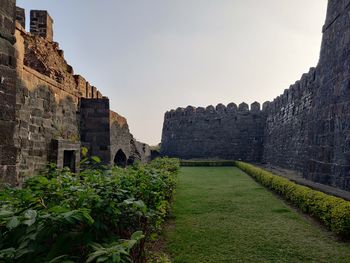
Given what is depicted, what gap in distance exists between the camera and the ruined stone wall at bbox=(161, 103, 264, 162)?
25.1 meters

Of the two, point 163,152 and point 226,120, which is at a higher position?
point 226,120

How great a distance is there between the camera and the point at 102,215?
206 centimetres

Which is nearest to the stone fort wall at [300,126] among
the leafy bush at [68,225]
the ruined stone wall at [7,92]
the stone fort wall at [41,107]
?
the stone fort wall at [41,107]

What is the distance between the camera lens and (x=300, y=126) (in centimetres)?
1445

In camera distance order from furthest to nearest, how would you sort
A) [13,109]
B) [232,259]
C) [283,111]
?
[283,111] → [232,259] → [13,109]

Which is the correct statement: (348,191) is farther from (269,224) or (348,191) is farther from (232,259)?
(232,259)

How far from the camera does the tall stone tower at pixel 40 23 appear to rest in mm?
8789

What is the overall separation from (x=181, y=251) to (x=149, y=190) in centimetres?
143

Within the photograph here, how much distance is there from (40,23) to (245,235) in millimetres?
7945

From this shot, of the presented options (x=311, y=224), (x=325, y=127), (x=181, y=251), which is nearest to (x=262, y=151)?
(x=325, y=127)

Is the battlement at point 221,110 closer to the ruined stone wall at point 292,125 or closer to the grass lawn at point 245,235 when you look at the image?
the ruined stone wall at point 292,125

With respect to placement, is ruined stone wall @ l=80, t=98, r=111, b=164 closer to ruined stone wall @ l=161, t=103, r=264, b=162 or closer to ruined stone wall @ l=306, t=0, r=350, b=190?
ruined stone wall @ l=306, t=0, r=350, b=190

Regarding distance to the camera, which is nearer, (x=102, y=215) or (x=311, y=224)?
(x=102, y=215)

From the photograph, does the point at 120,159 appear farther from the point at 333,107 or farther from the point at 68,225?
the point at 68,225
